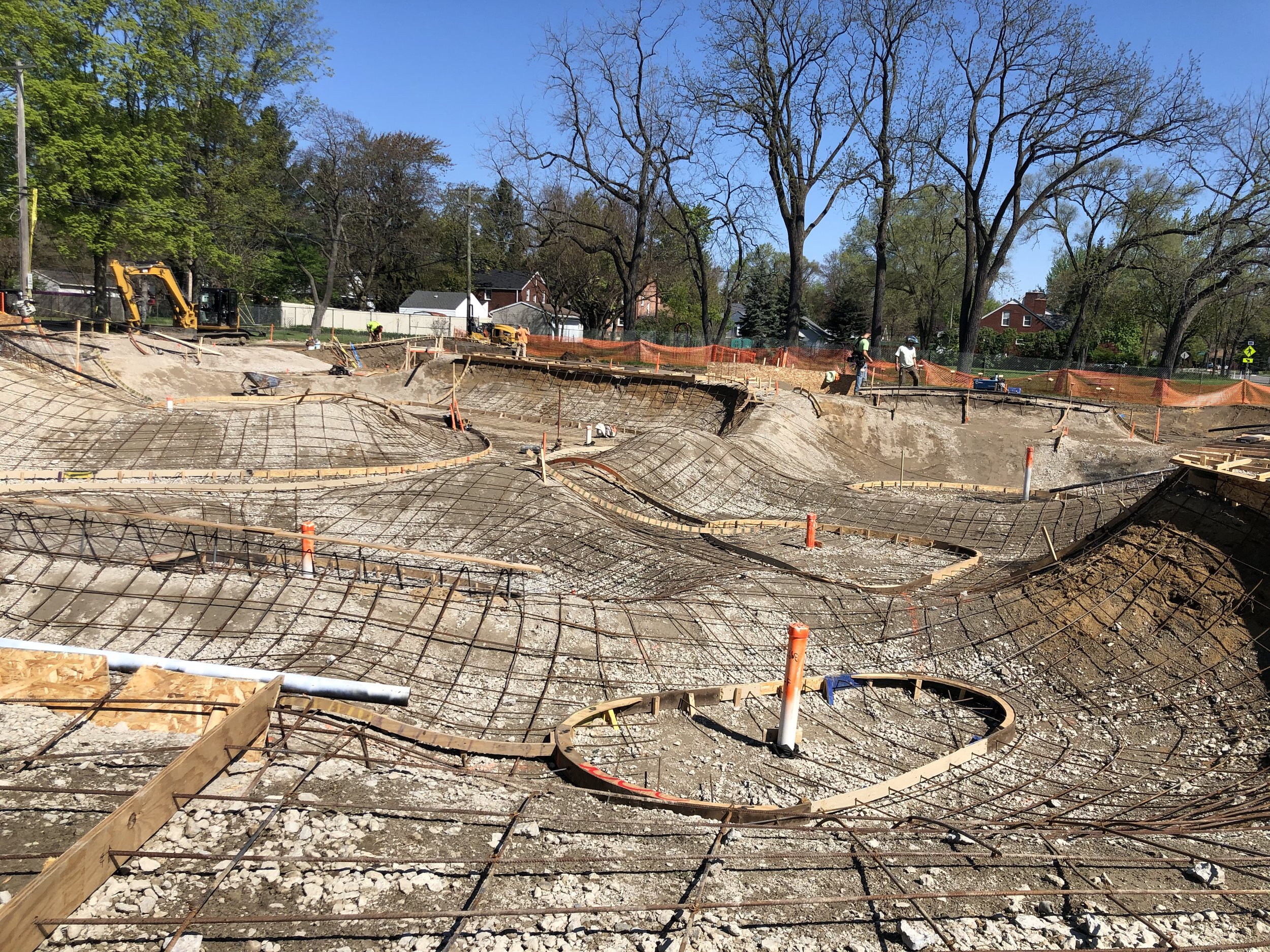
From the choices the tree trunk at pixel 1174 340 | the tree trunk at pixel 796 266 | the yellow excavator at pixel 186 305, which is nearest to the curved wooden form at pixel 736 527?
the yellow excavator at pixel 186 305

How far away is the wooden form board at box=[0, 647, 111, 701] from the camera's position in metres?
6.49

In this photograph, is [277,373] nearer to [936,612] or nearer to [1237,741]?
[936,612]

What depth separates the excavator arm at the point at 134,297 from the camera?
29.1 meters

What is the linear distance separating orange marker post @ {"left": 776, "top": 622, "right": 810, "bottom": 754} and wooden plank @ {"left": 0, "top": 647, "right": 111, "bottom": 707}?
5.58 metres

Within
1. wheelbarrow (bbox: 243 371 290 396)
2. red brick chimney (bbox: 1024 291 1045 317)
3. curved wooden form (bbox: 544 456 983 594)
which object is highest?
red brick chimney (bbox: 1024 291 1045 317)

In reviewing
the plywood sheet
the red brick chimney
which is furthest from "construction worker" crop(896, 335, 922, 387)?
the red brick chimney

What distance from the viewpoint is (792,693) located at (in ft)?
25.0

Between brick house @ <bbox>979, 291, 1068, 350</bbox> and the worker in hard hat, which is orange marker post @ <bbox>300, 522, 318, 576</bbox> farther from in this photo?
brick house @ <bbox>979, 291, 1068, 350</bbox>

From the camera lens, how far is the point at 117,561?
10211 mm

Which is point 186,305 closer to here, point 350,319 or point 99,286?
point 99,286

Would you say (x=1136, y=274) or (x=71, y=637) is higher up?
(x=1136, y=274)

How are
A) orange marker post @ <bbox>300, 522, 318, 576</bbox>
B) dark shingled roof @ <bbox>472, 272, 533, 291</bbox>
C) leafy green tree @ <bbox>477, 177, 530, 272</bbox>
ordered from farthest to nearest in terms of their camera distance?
leafy green tree @ <bbox>477, 177, 530, 272</bbox>
dark shingled roof @ <bbox>472, 272, 533, 291</bbox>
orange marker post @ <bbox>300, 522, 318, 576</bbox>

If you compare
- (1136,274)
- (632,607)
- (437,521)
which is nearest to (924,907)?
(632,607)

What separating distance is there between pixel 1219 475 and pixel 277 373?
94.5 ft
